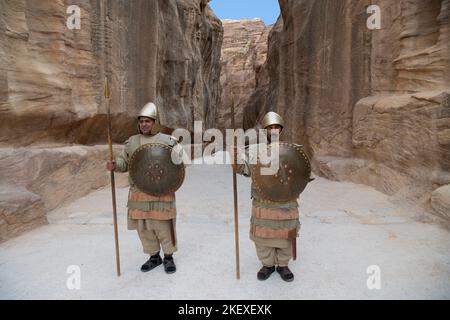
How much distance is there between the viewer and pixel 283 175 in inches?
126

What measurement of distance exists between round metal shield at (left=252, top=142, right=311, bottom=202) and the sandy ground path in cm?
87

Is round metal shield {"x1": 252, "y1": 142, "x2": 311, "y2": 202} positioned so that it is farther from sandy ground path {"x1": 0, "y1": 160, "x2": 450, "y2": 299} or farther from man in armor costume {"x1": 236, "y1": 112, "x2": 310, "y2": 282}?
sandy ground path {"x1": 0, "y1": 160, "x2": 450, "y2": 299}

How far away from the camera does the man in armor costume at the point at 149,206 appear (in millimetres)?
3555

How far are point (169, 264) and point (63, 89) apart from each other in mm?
4686

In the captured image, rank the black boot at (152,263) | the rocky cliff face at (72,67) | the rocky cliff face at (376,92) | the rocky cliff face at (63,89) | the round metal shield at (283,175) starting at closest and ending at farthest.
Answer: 1. the round metal shield at (283,175)
2. the black boot at (152,263)
3. the rocky cliff face at (63,89)
4. the rocky cliff face at (72,67)
5. the rocky cliff face at (376,92)

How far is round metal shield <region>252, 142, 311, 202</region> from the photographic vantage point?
127 inches

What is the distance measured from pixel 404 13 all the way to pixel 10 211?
7.92 meters

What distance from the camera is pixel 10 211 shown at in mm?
4836

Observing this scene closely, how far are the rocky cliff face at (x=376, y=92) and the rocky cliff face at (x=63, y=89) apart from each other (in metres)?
4.90

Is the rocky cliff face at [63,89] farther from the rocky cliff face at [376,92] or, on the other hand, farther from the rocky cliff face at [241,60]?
the rocky cliff face at [241,60]

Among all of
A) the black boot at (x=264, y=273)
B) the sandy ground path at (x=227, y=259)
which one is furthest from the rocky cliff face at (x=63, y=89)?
the black boot at (x=264, y=273)

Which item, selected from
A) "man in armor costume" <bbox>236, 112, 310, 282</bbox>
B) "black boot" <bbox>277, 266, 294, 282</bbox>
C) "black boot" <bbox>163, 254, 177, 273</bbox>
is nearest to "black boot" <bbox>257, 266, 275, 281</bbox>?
"man in armor costume" <bbox>236, 112, 310, 282</bbox>

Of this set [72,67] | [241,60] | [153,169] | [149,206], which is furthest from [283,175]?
[241,60]

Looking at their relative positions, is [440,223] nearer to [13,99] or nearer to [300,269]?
[300,269]
